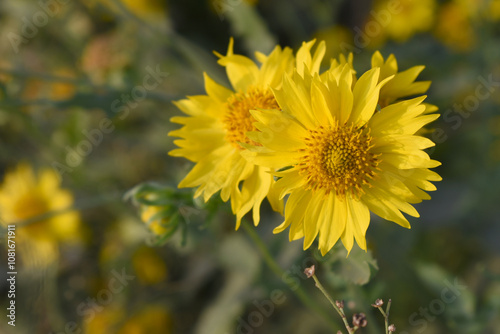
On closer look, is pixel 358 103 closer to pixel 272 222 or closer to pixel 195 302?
pixel 272 222

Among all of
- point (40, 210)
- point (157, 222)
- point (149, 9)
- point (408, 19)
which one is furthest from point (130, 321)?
point (408, 19)

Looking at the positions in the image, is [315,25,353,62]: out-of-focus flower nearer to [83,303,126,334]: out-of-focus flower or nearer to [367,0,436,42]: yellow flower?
[367,0,436,42]: yellow flower

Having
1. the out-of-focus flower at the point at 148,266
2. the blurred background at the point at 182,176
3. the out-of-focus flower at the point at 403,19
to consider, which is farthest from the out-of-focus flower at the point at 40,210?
the out-of-focus flower at the point at 403,19

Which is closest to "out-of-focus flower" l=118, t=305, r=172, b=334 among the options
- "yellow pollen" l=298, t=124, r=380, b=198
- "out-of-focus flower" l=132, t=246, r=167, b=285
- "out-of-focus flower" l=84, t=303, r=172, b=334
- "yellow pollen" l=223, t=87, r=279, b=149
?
"out-of-focus flower" l=84, t=303, r=172, b=334

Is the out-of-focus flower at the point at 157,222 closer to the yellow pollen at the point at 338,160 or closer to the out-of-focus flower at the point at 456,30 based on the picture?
the yellow pollen at the point at 338,160

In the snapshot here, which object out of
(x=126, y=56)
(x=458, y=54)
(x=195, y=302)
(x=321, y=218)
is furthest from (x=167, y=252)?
(x=458, y=54)

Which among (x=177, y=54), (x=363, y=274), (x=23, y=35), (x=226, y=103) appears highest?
(x=23, y=35)
